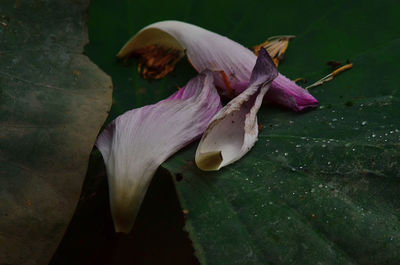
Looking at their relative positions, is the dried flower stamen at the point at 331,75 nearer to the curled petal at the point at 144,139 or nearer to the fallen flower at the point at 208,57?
the fallen flower at the point at 208,57

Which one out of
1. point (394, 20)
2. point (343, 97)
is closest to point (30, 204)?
point (343, 97)

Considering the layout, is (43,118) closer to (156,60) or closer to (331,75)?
(156,60)

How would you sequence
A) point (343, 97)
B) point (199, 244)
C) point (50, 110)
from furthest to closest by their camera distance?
point (343, 97) < point (50, 110) < point (199, 244)

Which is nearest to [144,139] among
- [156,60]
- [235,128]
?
[235,128]

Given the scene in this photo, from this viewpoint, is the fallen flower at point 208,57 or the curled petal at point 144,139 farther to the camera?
the fallen flower at point 208,57

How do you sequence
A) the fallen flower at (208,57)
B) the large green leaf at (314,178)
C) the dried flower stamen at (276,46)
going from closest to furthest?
the large green leaf at (314,178), the fallen flower at (208,57), the dried flower stamen at (276,46)

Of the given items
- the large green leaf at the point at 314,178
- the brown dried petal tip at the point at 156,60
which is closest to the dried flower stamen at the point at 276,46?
the large green leaf at the point at 314,178

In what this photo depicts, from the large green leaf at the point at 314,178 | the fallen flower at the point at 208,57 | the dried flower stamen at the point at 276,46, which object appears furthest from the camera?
the dried flower stamen at the point at 276,46

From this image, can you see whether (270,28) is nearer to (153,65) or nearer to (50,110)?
(153,65)
